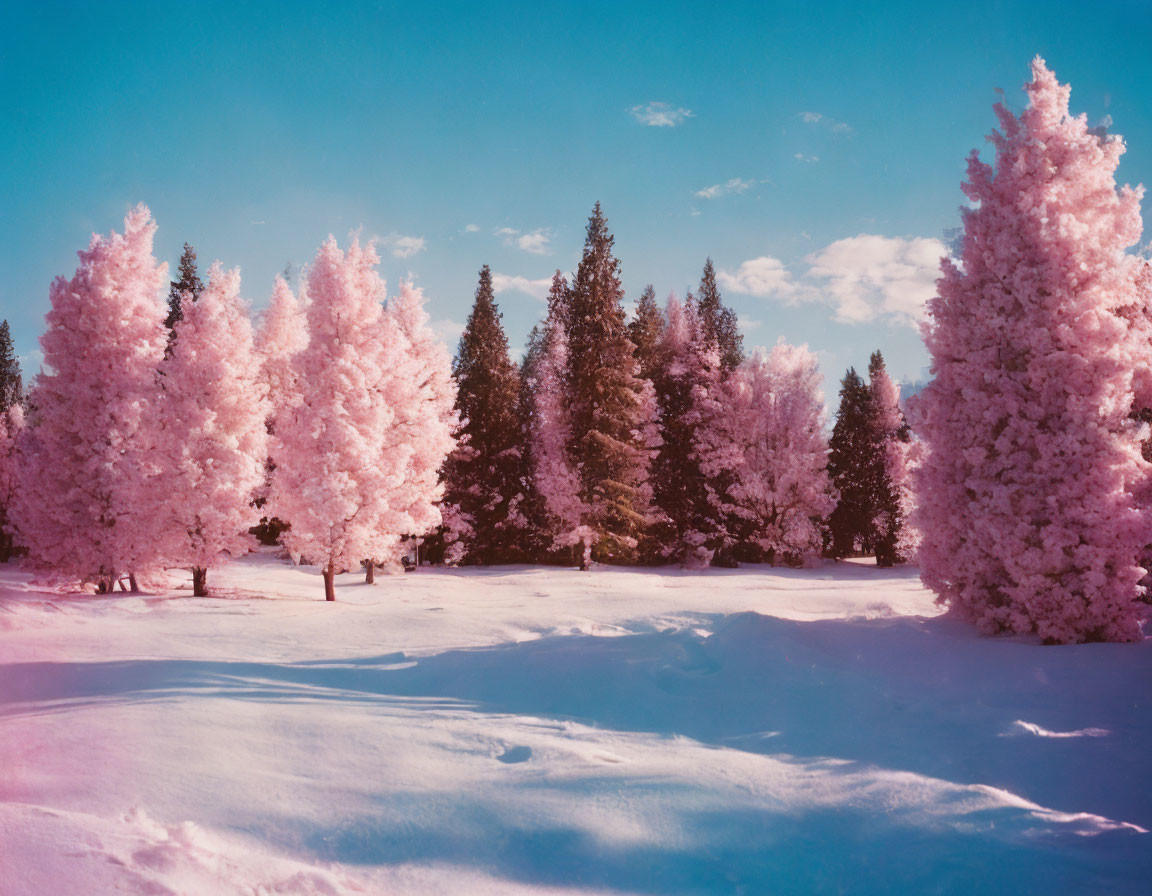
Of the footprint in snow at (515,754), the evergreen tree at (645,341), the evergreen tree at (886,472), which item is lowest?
the footprint in snow at (515,754)

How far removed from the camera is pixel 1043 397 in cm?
1153

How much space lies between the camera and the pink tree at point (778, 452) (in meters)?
34.4

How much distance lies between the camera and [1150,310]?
50.7ft

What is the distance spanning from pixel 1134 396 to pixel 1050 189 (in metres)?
4.01

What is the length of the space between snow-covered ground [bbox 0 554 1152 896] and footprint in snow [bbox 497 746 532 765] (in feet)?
0.11

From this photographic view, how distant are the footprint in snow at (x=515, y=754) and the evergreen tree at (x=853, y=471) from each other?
33.2 metres

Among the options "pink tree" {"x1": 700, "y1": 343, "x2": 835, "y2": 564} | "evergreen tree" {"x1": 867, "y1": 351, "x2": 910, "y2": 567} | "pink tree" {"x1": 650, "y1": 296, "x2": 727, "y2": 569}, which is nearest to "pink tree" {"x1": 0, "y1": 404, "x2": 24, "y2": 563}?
"pink tree" {"x1": 650, "y1": 296, "x2": 727, "y2": 569}

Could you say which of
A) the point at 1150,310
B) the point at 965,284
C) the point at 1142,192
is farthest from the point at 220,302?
the point at 1150,310

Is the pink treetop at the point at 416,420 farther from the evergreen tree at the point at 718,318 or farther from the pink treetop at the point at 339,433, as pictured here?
the evergreen tree at the point at 718,318

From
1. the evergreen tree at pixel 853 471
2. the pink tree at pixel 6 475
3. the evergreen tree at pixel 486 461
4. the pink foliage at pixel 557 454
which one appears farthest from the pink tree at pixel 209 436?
the evergreen tree at pixel 853 471

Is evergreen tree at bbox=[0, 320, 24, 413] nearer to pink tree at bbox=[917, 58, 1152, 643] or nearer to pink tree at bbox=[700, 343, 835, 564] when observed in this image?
pink tree at bbox=[700, 343, 835, 564]

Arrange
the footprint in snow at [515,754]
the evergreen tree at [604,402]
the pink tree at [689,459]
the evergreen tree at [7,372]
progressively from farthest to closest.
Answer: the evergreen tree at [7,372]
the pink tree at [689,459]
the evergreen tree at [604,402]
the footprint in snow at [515,754]

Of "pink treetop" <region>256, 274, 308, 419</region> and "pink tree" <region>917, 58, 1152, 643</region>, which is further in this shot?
"pink treetop" <region>256, 274, 308, 419</region>

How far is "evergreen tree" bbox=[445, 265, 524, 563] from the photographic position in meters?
34.0
